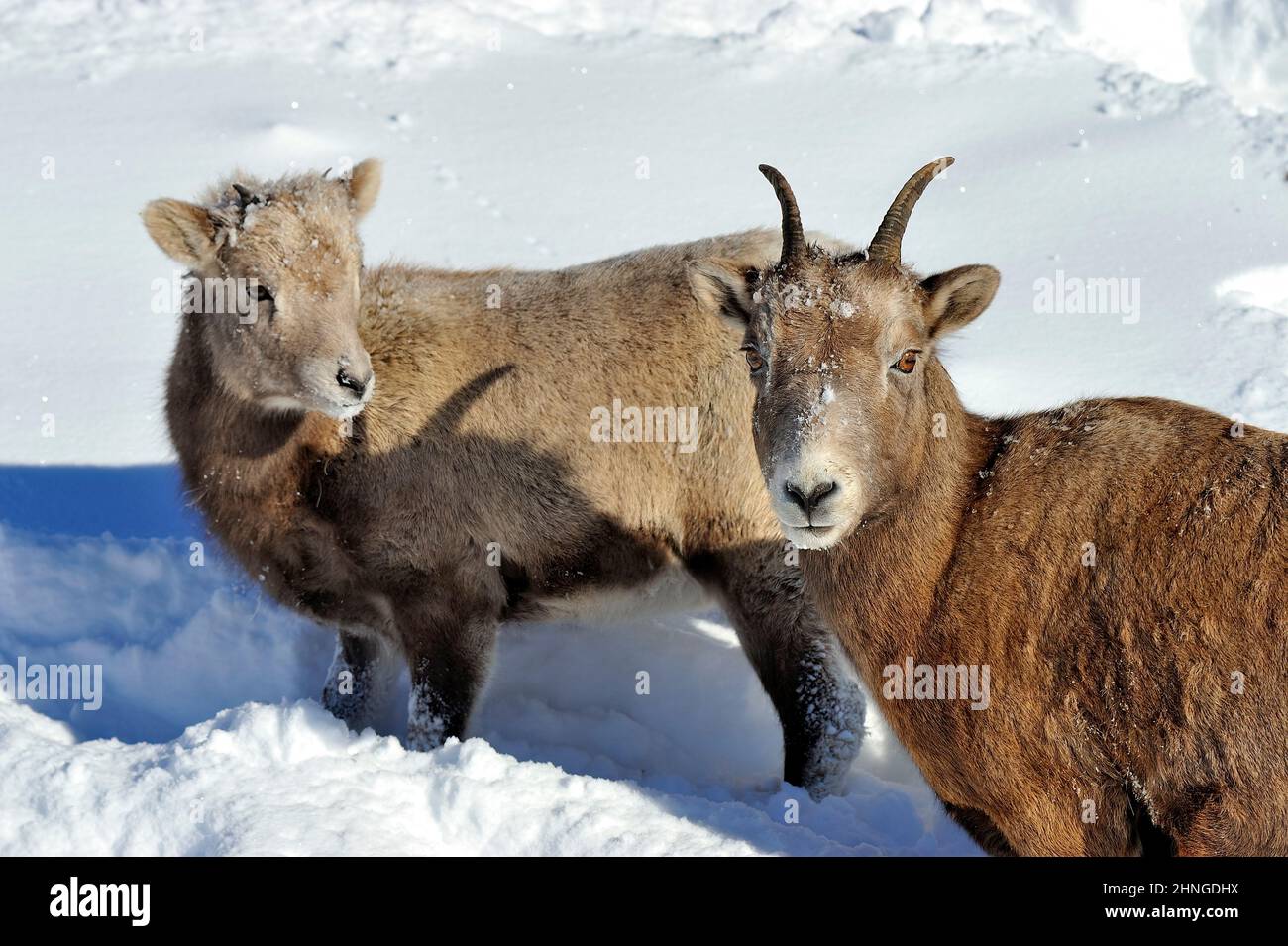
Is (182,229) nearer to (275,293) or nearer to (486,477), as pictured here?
(275,293)

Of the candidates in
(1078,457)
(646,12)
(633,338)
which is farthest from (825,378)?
(646,12)

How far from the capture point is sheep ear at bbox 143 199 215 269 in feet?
23.3

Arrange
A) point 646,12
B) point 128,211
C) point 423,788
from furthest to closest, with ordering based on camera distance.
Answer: point 646,12 → point 128,211 → point 423,788

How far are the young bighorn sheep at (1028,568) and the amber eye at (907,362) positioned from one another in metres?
A: 0.01

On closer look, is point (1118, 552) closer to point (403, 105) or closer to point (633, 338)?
point (633, 338)

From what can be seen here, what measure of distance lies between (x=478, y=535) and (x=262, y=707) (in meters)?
1.69

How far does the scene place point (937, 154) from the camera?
1535cm

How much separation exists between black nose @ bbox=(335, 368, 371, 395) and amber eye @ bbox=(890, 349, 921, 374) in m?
2.73

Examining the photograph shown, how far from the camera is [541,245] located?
13.5 metres
